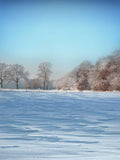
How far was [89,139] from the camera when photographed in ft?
6.05

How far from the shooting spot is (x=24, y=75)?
32.7ft

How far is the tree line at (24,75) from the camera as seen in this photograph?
9.76m

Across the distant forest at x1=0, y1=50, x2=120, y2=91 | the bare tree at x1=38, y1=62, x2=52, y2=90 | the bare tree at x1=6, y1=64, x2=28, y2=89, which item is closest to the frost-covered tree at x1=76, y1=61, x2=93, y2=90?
the distant forest at x1=0, y1=50, x2=120, y2=91

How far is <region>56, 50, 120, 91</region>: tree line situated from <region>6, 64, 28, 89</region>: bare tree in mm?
6915

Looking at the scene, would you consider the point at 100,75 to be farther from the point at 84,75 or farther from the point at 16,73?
the point at 16,73

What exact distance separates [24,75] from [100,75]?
838 centimetres

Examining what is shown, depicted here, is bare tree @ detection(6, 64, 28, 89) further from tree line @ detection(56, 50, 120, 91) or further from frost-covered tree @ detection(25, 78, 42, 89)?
tree line @ detection(56, 50, 120, 91)

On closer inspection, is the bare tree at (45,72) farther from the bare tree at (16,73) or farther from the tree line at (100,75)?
the tree line at (100,75)

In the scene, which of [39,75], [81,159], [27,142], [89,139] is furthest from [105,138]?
[39,75]

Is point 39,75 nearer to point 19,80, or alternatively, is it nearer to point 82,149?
point 19,80

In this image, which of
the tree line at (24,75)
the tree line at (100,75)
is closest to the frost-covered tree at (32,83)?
the tree line at (24,75)

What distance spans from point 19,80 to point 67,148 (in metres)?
9.12

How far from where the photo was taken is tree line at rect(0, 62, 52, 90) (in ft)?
32.0

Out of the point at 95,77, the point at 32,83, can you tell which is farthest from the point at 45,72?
the point at 95,77
